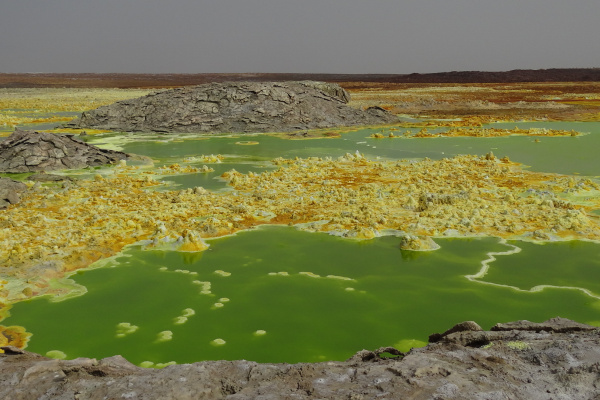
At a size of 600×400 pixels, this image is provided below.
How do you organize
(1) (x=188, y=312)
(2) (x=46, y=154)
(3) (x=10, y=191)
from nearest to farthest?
(1) (x=188, y=312), (3) (x=10, y=191), (2) (x=46, y=154)

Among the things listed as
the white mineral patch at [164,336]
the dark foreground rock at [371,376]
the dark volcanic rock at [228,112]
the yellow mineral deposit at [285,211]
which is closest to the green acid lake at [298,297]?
the white mineral patch at [164,336]

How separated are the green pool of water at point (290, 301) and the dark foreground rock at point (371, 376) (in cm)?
132

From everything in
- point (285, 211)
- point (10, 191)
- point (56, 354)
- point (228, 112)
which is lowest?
point (56, 354)

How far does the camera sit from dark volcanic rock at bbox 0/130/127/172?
1388 centimetres

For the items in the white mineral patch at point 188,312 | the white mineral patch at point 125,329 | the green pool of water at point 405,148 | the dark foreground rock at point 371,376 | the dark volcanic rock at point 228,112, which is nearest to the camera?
the dark foreground rock at point 371,376

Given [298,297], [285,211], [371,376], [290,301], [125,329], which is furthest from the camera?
[285,211]

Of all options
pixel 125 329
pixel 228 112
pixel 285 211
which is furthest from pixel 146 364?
pixel 228 112

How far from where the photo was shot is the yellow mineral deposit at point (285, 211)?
23.6 feet

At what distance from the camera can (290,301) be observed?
217 inches

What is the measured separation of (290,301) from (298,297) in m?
0.14

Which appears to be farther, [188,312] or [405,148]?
[405,148]

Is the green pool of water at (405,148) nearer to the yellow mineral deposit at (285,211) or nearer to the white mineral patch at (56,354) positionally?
the yellow mineral deposit at (285,211)

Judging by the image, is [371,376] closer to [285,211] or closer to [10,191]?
[285,211]

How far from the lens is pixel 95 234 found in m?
7.71
